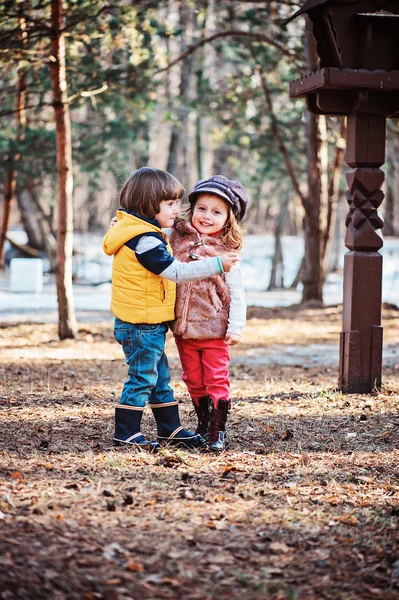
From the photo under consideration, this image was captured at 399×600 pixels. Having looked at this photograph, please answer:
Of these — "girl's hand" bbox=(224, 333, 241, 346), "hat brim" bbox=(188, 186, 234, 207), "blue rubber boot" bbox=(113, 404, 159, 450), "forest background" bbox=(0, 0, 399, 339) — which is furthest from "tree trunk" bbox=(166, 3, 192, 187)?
"blue rubber boot" bbox=(113, 404, 159, 450)

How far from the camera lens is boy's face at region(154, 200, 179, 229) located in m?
4.68

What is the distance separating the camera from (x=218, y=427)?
16.3 ft

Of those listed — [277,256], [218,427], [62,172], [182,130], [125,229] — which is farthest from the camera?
[277,256]

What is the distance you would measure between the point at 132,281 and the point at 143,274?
0.26 feet

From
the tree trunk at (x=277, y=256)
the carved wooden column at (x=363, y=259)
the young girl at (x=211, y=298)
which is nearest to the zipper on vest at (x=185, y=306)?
the young girl at (x=211, y=298)

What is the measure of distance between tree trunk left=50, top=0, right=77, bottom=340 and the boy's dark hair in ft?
22.1

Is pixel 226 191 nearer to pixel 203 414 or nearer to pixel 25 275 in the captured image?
pixel 203 414

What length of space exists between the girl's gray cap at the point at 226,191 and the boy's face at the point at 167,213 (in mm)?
169

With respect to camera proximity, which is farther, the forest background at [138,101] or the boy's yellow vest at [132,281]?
the forest background at [138,101]

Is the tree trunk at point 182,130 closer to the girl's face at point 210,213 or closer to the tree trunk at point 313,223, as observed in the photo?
the tree trunk at point 313,223

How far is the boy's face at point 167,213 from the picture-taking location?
15.4 ft

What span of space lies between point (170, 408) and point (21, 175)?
17.2m

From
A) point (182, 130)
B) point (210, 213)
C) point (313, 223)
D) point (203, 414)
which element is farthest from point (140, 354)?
point (182, 130)

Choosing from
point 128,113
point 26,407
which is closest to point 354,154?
point 26,407
